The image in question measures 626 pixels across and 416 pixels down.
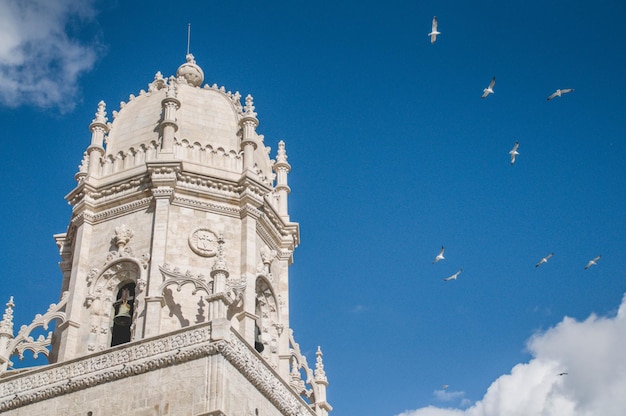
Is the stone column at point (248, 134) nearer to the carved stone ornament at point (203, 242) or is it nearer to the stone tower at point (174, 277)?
the stone tower at point (174, 277)

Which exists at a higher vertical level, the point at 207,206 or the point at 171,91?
the point at 171,91

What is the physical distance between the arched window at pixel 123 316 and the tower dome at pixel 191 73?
31.7 ft

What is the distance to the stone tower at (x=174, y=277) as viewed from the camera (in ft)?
90.5

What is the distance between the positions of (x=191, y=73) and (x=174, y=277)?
10.6 meters

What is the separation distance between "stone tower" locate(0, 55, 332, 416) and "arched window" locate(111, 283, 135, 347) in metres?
0.04

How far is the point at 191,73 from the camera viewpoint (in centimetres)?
3862

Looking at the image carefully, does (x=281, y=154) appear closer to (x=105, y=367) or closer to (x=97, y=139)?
(x=97, y=139)

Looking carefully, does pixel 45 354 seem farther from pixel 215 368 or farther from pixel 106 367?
pixel 215 368

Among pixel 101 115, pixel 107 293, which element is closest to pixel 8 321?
pixel 107 293

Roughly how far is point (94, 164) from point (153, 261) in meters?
5.40

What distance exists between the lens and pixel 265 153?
37406 millimetres

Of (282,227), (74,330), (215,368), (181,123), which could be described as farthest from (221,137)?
(215,368)

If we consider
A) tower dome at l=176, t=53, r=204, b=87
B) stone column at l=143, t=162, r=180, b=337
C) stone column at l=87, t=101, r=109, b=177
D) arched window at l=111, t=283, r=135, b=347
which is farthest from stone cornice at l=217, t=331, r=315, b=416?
tower dome at l=176, t=53, r=204, b=87

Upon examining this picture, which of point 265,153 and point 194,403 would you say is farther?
point 265,153
